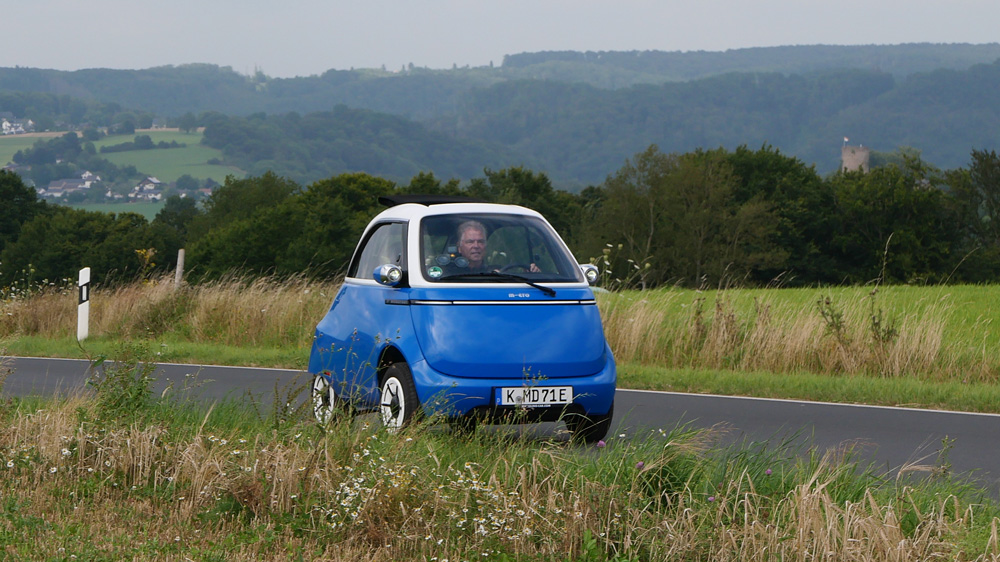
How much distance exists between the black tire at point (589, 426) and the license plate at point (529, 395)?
44 cm

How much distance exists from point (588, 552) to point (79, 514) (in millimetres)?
2814

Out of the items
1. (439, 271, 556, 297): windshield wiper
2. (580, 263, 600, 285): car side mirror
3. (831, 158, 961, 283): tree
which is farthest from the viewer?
(831, 158, 961, 283): tree

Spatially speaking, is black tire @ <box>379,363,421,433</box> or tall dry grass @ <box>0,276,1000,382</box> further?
tall dry grass @ <box>0,276,1000,382</box>

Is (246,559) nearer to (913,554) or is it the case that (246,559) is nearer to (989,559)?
(913,554)

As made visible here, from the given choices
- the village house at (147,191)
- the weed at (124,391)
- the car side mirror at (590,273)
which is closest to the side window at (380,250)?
the car side mirror at (590,273)

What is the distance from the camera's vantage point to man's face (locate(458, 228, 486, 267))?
8555 millimetres

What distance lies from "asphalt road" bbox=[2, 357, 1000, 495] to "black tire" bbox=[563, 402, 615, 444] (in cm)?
14

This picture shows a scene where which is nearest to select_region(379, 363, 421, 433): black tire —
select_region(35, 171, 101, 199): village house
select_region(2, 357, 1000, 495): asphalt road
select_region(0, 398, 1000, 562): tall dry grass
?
select_region(2, 357, 1000, 495): asphalt road

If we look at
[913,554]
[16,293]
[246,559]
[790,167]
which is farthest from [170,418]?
[790,167]

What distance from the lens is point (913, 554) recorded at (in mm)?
4988

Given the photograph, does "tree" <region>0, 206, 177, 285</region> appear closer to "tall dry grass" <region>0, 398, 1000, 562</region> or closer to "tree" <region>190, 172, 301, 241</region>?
"tree" <region>190, 172, 301, 241</region>

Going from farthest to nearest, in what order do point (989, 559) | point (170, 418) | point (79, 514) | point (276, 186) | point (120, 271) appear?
point (276, 186), point (120, 271), point (170, 418), point (79, 514), point (989, 559)

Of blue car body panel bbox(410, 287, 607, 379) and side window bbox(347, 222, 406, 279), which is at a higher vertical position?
side window bbox(347, 222, 406, 279)

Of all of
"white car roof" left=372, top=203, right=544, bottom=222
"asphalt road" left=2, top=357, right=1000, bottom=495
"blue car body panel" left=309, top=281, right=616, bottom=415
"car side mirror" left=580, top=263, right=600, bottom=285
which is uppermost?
"white car roof" left=372, top=203, right=544, bottom=222
